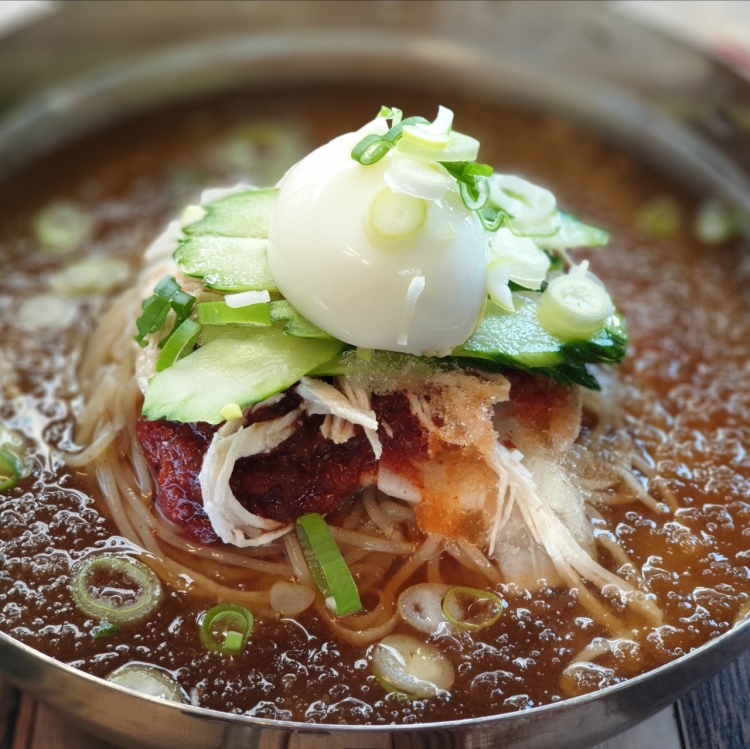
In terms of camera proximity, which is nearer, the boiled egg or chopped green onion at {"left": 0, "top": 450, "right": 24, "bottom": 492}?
the boiled egg

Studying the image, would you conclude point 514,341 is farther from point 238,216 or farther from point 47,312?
point 47,312

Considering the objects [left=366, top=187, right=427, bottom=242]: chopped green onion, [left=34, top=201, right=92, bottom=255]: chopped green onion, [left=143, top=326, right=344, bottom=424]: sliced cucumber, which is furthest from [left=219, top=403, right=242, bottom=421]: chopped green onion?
[left=34, top=201, right=92, bottom=255]: chopped green onion

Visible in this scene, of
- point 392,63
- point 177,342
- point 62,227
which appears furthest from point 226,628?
point 392,63

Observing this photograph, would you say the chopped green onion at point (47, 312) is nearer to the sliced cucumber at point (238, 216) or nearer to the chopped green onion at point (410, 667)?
the sliced cucumber at point (238, 216)

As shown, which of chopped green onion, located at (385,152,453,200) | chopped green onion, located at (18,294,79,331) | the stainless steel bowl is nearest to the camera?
chopped green onion, located at (385,152,453,200)

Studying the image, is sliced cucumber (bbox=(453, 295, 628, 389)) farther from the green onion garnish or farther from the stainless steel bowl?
the stainless steel bowl

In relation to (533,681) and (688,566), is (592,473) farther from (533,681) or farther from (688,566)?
(533,681)

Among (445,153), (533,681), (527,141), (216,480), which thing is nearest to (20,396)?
(216,480)
